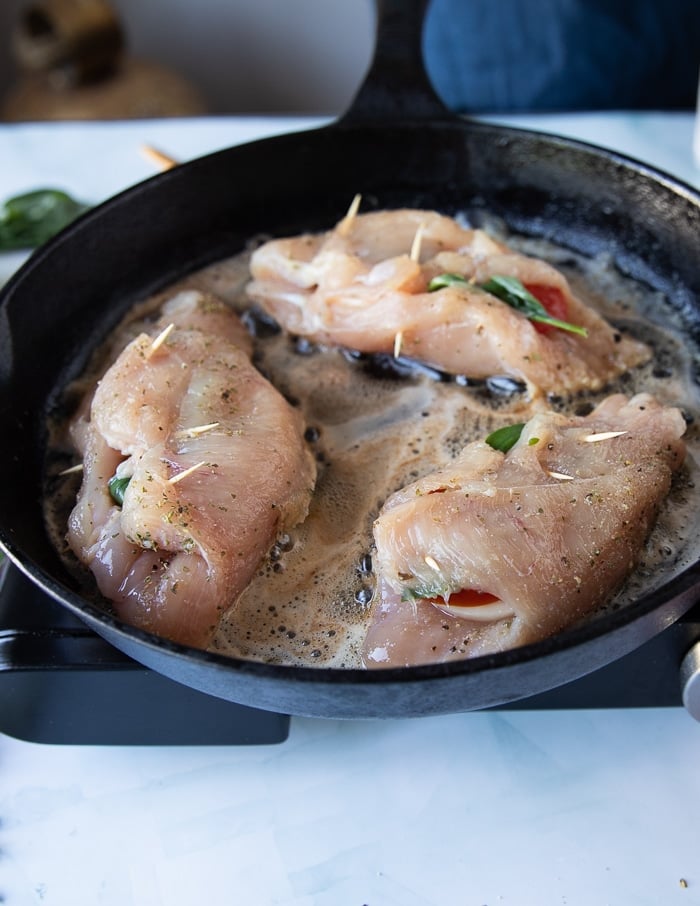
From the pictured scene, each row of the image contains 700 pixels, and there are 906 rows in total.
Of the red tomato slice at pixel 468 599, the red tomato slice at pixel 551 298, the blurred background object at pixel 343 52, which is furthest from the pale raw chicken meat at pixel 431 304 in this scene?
the blurred background object at pixel 343 52

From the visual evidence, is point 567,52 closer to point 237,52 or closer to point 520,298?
point 520,298

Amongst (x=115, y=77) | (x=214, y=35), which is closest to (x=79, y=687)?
(x=115, y=77)

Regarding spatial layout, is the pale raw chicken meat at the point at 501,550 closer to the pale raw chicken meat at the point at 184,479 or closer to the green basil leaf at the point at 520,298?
the pale raw chicken meat at the point at 184,479

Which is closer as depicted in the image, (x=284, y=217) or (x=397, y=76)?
(x=397, y=76)

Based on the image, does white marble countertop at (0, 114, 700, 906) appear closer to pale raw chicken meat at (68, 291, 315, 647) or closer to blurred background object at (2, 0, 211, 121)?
pale raw chicken meat at (68, 291, 315, 647)

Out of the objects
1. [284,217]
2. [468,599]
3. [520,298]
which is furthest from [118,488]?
[284,217]

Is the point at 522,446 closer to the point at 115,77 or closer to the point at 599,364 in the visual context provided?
the point at 599,364
